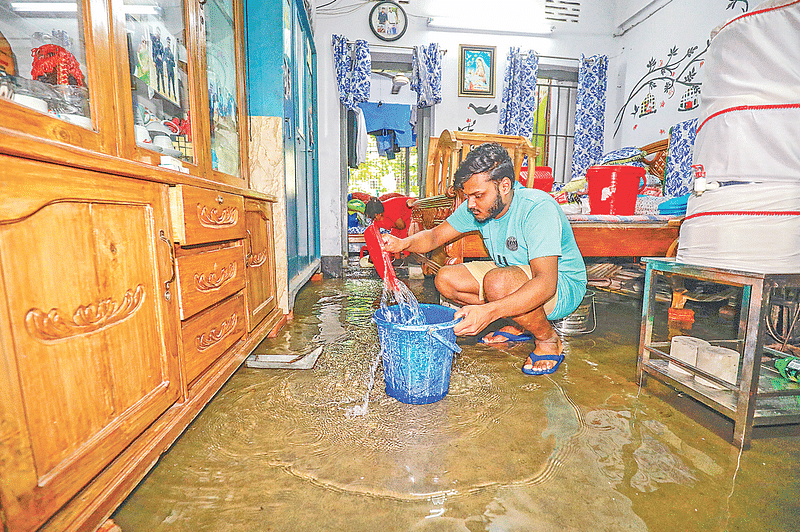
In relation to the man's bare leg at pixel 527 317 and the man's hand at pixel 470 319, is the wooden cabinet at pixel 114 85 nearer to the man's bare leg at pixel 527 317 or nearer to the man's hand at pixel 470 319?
the man's hand at pixel 470 319

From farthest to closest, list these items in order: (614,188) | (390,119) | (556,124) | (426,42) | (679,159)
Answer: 1. (390,119)
2. (556,124)
3. (426,42)
4. (679,159)
5. (614,188)

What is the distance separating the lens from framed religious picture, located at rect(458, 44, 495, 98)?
5074 millimetres

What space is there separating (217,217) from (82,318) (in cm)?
67

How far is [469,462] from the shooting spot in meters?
1.09

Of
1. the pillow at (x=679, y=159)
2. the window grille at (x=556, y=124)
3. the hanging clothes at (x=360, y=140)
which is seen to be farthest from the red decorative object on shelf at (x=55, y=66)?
the window grille at (x=556, y=124)

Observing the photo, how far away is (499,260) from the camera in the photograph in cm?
204

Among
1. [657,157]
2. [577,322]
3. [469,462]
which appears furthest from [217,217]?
[657,157]

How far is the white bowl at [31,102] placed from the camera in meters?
0.77

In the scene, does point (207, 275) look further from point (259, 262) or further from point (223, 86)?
point (223, 86)

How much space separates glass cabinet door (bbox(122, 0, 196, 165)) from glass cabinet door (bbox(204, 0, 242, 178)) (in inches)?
8.2

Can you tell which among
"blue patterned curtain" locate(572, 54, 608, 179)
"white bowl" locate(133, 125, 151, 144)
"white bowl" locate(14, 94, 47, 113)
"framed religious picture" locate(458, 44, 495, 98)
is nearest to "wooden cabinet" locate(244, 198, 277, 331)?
"white bowl" locate(133, 125, 151, 144)

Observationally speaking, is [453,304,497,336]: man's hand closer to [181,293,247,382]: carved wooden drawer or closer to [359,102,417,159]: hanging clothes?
[181,293,247,382]: carved wooden drawer

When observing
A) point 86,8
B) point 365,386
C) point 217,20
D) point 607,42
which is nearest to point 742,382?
point 365,386

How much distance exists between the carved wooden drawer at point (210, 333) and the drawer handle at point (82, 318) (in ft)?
0.81
